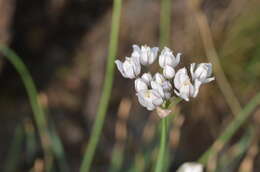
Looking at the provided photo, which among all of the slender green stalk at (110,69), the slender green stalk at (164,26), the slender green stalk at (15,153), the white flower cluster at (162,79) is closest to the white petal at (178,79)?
the white flower cluster at (162,79)

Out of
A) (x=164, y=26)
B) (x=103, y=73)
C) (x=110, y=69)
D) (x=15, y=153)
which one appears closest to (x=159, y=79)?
(x=110, y=69)

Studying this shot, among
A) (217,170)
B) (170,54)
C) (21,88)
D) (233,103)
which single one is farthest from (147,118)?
(170,54)

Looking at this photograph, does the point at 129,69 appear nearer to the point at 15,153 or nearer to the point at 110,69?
the point at 110,69

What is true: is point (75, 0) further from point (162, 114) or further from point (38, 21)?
point (162, 114)

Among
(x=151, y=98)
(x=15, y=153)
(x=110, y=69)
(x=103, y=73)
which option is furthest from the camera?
(x=103, y=73)

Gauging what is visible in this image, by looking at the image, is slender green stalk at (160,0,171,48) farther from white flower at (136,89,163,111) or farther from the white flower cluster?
white flower at (136,89,163,111)

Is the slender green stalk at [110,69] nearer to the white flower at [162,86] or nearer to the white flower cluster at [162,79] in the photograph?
the white flower cluster at [162,79]
